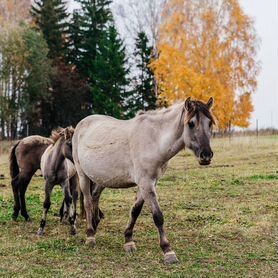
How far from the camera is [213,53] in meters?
27.5

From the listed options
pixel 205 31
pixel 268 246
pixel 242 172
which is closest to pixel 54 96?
pixel 205 31

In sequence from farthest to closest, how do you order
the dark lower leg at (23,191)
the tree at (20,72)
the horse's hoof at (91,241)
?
the tree at (20,72) < the dark lower leg at (23,191) < the horse's hoof at (91,241)

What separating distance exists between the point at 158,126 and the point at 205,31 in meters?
23.0

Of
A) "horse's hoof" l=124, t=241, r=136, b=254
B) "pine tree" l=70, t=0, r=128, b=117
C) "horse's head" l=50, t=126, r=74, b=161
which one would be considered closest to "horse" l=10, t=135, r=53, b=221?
"horse's head" l=50, t=126, r=74, b=161

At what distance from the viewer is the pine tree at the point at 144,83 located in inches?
1374

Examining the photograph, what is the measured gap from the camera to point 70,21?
40312mm

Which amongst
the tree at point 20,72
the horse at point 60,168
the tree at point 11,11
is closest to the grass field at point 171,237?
the horse at point 60,168

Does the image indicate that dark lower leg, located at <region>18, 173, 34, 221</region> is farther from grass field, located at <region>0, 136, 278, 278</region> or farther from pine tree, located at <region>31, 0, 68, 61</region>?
pine tree, located at <region>31, 0, 68, 61</region>

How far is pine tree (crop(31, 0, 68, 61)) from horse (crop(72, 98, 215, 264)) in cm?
3086

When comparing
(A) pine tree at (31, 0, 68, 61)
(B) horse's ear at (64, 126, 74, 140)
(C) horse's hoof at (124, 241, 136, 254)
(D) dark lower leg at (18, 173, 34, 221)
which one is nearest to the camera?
(C) horse's hoof at (124, 241, 136, 254)

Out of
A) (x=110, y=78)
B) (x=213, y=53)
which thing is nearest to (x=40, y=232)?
(x=213, y=53)

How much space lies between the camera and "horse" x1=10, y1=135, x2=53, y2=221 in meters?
8.68

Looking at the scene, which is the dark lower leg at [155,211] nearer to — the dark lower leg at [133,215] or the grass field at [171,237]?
the grass field at [171,237]

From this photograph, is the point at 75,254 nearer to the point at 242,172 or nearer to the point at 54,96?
the point at 242,172
